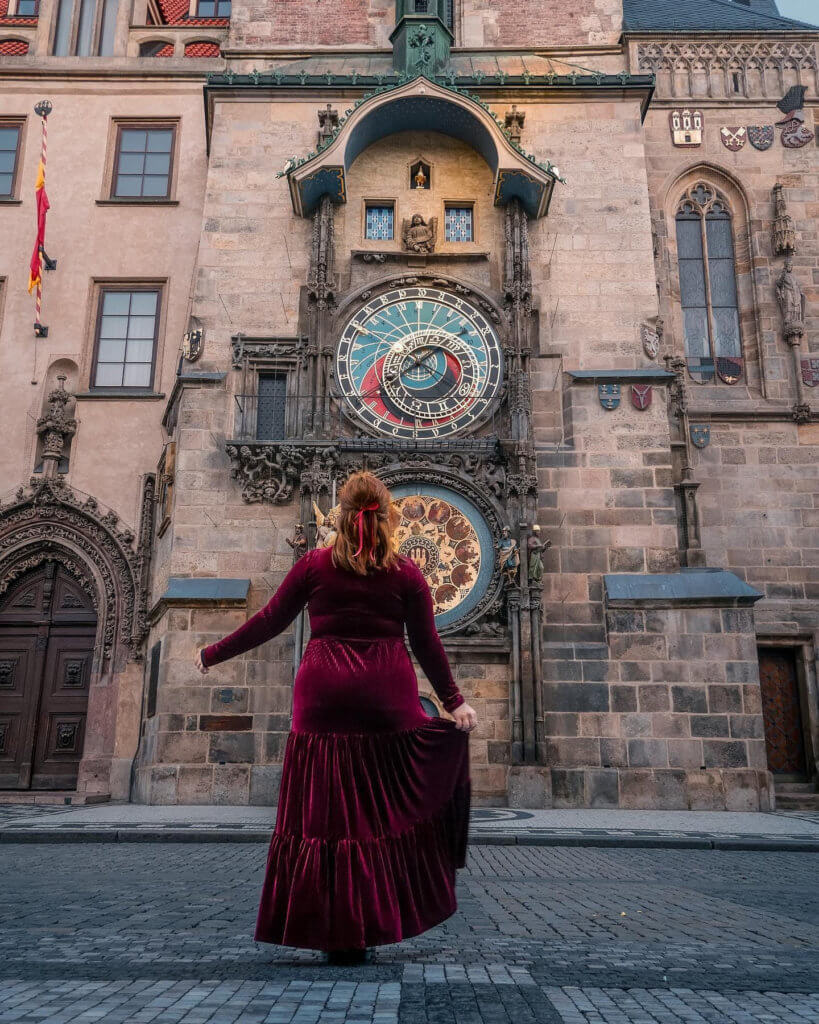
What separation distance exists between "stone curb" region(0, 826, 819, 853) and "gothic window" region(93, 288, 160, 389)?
9853 millimetres

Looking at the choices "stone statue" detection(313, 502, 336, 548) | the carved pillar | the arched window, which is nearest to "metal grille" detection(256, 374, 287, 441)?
the carved pillar

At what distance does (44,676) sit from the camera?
16.2m

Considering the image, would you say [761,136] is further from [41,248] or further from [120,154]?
[41,248]

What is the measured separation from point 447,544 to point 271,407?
344cm

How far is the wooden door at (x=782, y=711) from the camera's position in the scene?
1594cm

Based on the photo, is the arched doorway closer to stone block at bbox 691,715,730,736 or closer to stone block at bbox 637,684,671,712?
stone block at bbox 637,684,671,712

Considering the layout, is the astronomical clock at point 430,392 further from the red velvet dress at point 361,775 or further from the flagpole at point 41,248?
the red velvet dress at point 361,775

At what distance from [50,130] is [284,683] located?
38.7 feet

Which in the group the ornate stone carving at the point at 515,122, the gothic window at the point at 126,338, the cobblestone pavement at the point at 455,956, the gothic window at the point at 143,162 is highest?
the gothic window at the point at 143,162

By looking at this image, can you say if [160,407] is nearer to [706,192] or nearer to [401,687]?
[706,192]

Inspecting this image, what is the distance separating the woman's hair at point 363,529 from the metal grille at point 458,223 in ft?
41.4

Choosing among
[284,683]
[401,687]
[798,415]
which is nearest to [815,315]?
[798,415]

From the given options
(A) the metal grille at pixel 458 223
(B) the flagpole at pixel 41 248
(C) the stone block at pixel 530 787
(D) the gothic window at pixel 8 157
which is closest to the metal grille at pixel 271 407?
(A) the metal grille at pixel 458 223

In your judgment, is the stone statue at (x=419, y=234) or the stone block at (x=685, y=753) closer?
the stone block at (x=685, y=753)
